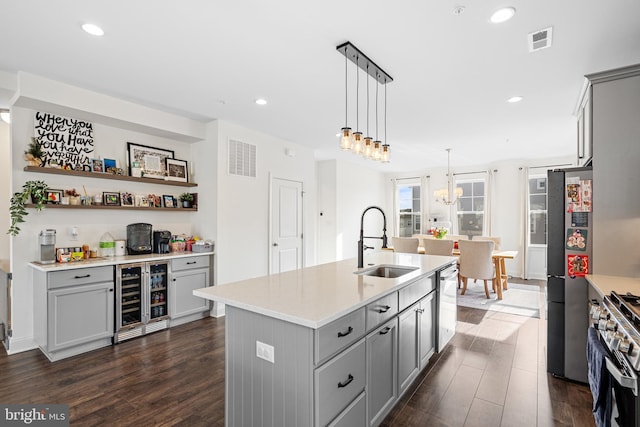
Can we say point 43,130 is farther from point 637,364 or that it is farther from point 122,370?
point 637,364

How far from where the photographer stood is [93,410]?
2.15 meters

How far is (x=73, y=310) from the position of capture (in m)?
2.96

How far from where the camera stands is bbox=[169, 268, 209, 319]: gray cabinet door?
3.76 meters

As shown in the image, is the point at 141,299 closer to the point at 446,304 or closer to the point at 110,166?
the point at 110,166

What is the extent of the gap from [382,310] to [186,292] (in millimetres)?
2860

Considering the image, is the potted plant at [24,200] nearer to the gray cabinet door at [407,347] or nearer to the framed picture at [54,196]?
the framed picture at [54,196]

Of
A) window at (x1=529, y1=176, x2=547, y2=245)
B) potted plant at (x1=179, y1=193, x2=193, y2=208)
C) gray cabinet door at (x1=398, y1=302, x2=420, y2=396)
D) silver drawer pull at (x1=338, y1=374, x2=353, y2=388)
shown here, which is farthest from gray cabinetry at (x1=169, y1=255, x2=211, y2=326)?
window at (x1=529, y1=176, x2=547, y2=245)

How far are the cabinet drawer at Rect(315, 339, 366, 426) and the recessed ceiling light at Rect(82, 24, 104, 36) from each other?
8.72 ft

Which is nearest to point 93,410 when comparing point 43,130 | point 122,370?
point 122,370

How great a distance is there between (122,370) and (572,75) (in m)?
4.79

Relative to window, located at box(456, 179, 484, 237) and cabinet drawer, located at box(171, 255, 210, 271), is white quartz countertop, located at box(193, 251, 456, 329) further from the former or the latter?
window, located at box(456, 179, 484, 237)

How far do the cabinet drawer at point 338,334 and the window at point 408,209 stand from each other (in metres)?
7.22

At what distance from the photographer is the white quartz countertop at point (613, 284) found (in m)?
2.03

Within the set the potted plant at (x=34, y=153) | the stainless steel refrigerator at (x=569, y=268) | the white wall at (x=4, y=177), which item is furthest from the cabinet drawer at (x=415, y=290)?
the white wall at (x=4, y=177)
